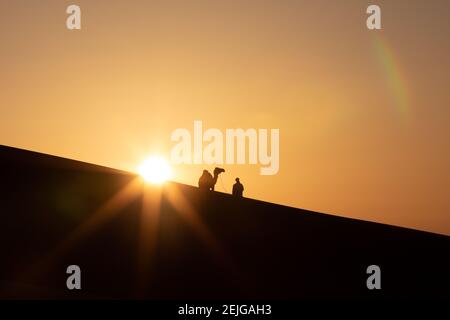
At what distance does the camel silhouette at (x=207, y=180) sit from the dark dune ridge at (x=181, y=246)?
1.27 meters

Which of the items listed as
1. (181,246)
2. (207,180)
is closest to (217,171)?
(207,180)

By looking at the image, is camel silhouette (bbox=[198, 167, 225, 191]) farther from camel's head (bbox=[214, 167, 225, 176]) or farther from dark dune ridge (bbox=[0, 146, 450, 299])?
dark dune ridge (bbox=[0, 146, 450, 299])

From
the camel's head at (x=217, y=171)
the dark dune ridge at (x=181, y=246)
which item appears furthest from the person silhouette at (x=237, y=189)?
the dark dune ridge at (x=181, y=246)

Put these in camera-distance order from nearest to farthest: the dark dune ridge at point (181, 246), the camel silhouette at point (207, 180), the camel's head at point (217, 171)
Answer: the dark dune ridge at point (181, 246) < the camel silhouette at point (207, 180) < the camel's head at point (217, 171)

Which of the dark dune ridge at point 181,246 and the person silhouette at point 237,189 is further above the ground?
the person silhouette at point 237,189

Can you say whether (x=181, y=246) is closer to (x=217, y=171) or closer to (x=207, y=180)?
(x=207, y=180)

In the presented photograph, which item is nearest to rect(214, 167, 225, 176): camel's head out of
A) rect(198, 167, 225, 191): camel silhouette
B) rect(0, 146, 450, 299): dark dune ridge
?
rect(198, 167, 225, 191): camel silhouette

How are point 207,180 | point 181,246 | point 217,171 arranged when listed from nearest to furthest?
point 181,246 < point 207,180 < point 217,171

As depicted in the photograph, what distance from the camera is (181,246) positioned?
18.0m

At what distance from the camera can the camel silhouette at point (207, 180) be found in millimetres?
22219

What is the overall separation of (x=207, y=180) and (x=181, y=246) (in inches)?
179

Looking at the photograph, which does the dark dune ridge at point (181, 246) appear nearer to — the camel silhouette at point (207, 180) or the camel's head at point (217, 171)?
the camel silhouette at point (207, 180)
